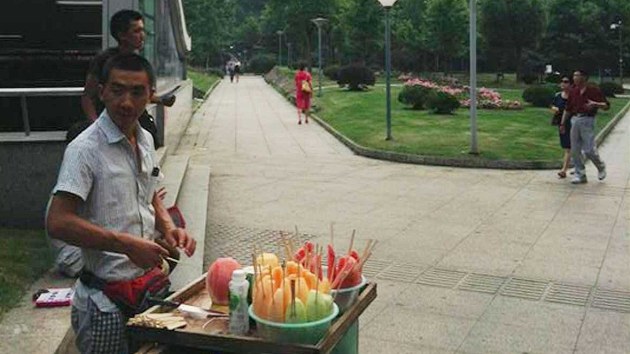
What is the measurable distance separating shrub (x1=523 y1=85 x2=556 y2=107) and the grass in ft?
69.8

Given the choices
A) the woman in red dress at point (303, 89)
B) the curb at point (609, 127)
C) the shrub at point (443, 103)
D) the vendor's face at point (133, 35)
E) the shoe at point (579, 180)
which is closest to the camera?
the vendor's face at point (133, 35)

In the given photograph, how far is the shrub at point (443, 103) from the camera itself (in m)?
20.5

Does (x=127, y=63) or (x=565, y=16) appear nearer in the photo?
(x=127, y=63)

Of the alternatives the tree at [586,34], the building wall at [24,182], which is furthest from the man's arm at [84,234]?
the tree at [586,34]

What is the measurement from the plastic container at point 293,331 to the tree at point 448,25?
145ft

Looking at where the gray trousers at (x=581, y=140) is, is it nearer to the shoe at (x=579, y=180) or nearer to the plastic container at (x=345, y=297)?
the shoe at (x=579, y=180)

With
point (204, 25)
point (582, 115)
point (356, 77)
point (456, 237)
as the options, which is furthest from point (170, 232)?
point (204, 25)

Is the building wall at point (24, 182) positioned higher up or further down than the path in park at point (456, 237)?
higher up

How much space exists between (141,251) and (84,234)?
0.60ft

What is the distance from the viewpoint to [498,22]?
47.8 meters

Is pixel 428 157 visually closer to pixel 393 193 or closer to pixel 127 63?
pixel 393 193

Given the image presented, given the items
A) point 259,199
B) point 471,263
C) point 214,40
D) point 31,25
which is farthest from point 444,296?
point 214,40

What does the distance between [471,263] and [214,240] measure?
2.49 m

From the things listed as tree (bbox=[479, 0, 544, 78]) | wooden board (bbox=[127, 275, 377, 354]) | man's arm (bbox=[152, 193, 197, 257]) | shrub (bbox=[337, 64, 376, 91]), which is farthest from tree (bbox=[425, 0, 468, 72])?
wooden board (bbox=[127, 275, 377, 354])
